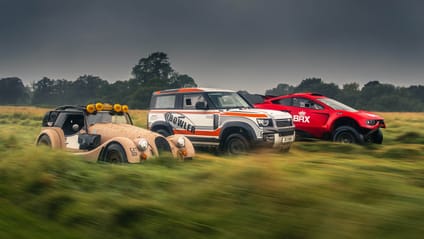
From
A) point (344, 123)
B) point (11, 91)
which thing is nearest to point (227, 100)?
point (344, 123)

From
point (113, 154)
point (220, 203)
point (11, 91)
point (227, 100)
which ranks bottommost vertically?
point (220, 203)

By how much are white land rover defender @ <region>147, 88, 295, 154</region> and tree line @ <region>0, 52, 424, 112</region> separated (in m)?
42.1

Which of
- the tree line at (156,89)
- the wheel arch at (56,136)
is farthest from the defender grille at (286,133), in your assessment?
the tree line at (156,89)

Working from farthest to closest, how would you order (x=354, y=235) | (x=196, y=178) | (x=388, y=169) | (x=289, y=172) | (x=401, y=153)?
(x=401, y=153) → (x=388, y=169) → (x=196, y=178) → (x=289, y=172) → (x=354, y=235)

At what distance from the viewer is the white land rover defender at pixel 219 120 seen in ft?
40.6

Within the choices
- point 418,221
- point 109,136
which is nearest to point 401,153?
point 109,136

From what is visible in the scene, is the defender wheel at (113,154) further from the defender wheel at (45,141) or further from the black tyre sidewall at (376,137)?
the black tyre sidewall at (376,137)

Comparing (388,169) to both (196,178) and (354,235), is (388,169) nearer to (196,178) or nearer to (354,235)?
(196,178)

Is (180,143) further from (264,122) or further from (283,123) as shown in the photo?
(283,123)

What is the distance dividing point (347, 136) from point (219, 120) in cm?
411

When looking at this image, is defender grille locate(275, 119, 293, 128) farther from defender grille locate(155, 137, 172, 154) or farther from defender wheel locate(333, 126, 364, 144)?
defender grille locate(155, 137, 172, 154)

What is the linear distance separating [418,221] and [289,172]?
1.68m

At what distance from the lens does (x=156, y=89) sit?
6475 centimetres

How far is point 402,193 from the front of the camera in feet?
15.5
